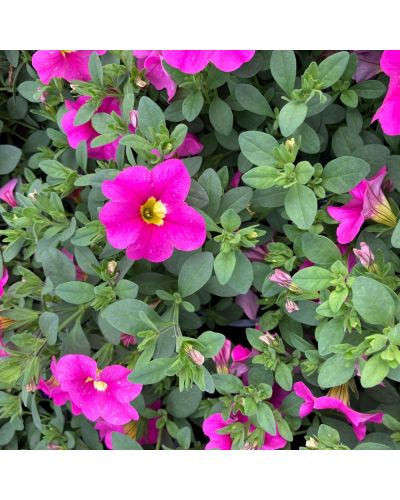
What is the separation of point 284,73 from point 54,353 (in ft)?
2.59

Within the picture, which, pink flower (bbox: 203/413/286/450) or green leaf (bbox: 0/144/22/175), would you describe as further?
green leaf (bbox: 0/144/22/175)

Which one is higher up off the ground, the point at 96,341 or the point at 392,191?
the point at 392,191

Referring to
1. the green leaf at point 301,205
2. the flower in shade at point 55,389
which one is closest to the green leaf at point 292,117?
the green leaf at point 301,205

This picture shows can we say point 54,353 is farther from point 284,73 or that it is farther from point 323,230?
point 284,73

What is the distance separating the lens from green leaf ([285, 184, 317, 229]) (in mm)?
1055

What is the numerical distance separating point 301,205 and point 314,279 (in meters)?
0.14

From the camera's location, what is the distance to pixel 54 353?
1.34 meters

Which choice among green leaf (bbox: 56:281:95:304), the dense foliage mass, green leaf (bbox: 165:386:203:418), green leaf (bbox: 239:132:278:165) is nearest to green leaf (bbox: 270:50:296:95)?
the dense foliage mass

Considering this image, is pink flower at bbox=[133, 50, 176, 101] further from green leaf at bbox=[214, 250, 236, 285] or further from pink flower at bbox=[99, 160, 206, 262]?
green leaf at bbox=[214, 250, 236, 285]

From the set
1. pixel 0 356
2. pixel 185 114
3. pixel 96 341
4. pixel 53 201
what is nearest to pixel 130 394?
pixel 96 341

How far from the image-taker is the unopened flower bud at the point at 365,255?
1062mm

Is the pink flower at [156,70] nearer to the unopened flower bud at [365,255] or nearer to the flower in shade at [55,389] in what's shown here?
the unopened flower bud at [365,255]

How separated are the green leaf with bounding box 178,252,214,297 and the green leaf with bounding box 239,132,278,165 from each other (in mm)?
204

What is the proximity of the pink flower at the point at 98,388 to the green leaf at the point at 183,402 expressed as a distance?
129 mm
